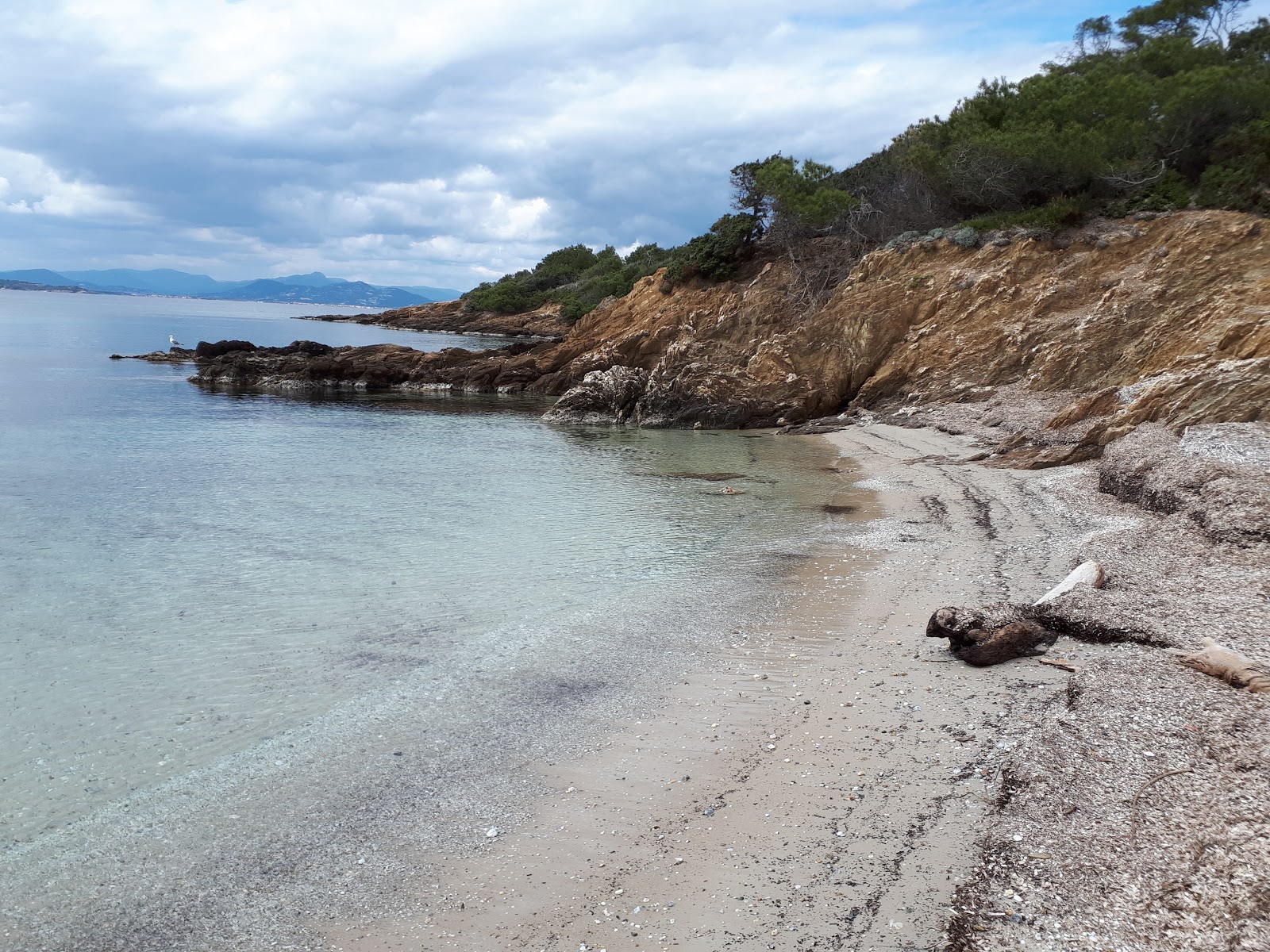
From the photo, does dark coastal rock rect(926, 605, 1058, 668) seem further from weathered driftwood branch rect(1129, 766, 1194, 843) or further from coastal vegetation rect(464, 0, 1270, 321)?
coastal vegetation rect(464, 0, 1270, 321)

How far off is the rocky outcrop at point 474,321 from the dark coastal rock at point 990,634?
6530 cm

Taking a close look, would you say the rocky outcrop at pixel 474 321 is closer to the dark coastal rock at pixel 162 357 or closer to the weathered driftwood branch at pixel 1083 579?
the dark coastal rock at pixel 162 357

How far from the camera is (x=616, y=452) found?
77.2 feet

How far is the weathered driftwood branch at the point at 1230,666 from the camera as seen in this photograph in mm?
5910

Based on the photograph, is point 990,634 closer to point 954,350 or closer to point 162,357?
point 954,350

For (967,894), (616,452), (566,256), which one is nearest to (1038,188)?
(616,452)

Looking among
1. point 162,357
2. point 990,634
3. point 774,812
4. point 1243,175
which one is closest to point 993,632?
point 990,634

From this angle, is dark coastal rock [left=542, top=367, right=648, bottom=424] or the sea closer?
the sea

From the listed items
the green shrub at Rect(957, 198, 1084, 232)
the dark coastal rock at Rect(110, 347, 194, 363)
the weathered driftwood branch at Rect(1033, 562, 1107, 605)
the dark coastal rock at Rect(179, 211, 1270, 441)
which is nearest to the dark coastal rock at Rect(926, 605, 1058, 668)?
the weathered driftwood branch at Rect(1033, 562, 1107, 605)

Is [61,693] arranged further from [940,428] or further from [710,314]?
[710,314]

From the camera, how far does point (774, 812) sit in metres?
5.45

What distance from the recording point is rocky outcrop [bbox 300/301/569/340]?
3243 inches

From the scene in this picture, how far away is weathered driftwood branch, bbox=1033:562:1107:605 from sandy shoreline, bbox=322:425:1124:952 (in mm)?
819

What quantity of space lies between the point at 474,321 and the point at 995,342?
254 feet
